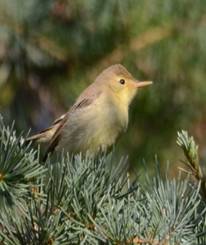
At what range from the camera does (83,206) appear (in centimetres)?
246

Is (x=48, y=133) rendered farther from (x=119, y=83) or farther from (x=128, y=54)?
(x=128, y=54)

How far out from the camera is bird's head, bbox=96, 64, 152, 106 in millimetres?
4953

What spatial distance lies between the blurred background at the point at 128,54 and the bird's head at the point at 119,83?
0.66m

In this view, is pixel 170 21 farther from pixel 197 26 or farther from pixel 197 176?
pixel 197 176

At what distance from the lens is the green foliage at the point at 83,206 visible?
92.3 inches

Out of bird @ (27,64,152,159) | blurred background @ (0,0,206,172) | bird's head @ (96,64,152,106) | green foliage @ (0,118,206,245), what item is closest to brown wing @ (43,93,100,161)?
bird @ (27,64,152,159)

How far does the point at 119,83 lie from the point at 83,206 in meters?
2.60

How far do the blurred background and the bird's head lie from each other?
0.66m

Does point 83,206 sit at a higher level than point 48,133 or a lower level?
higher

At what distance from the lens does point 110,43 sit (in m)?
5.82

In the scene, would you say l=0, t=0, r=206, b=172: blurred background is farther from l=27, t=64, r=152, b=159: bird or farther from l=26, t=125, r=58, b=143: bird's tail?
l=26, t=125, r=58, b=143: bird's tail

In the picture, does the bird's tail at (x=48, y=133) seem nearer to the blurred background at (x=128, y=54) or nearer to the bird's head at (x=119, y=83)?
the bird's head at (x=119, y=83)

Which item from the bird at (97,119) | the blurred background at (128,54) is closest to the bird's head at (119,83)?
the bird at (97,119)

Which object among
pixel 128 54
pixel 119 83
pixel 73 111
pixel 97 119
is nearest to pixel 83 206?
pixel 97 119
